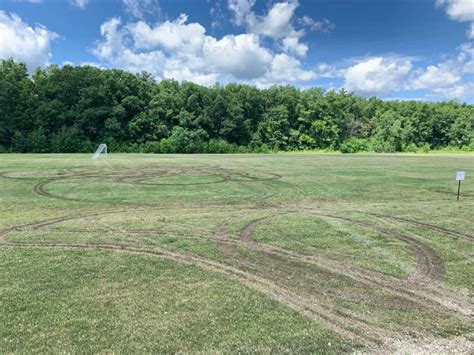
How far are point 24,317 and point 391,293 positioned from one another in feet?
18.4

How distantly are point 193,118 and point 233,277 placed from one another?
6903 cm

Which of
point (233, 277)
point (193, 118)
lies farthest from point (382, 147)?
point (233, 277)

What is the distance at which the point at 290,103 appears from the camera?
86812mm

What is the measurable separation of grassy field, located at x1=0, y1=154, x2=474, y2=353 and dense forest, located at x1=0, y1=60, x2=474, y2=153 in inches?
2185

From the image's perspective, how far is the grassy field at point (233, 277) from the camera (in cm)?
471

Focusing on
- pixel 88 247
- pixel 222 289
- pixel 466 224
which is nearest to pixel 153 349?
pixel 222 289

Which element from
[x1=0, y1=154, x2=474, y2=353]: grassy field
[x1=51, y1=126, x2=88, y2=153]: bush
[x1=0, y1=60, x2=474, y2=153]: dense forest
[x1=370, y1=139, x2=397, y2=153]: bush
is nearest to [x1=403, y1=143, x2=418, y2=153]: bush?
[x1=0, y1=60, x2=474, y2=153]: dense forest

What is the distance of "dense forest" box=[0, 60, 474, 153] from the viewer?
6375cm

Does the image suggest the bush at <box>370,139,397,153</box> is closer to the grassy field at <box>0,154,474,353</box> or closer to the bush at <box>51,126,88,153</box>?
the bush at <box>51,126,88,153</box>

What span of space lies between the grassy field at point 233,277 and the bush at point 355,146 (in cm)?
6888

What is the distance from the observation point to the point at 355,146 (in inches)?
3211

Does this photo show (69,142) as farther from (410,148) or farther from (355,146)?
(410,148)

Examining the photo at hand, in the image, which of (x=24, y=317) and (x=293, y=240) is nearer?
(x=24, y=317)

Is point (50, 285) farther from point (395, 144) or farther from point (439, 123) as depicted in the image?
point (439, 123)
